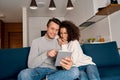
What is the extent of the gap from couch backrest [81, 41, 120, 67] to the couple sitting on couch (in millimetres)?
451

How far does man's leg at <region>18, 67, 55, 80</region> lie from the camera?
1.62 m

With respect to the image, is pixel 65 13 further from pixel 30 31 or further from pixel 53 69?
pixel 53 69

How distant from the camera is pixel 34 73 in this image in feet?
5.71

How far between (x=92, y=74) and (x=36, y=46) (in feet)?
2.31

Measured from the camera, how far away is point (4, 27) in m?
7.23

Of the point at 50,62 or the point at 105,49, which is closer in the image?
→ the point at 50,62

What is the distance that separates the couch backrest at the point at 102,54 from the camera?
8.04 ft

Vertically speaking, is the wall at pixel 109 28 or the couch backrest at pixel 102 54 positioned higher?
the wall at pixel 109 28

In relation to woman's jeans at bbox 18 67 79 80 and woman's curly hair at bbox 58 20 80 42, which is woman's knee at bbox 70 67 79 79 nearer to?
woman's jeans at bbox 18 67 79 80

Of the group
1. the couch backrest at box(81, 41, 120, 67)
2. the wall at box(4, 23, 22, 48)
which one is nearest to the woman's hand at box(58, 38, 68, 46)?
the couch backrest at box(81, 41, 120, 67)

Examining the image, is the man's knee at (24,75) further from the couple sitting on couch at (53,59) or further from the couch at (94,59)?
the couch at (94,59)

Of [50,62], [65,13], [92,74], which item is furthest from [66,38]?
[65,13]

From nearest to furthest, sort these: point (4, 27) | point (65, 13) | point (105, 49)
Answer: point (105, 49), point (65, 13), point (4, 27)

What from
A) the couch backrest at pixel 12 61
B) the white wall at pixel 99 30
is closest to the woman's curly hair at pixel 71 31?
the couch backrest at pixel 12 61
